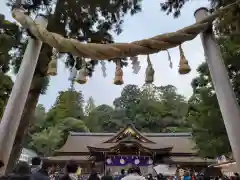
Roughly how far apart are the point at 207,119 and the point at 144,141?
44.0ft

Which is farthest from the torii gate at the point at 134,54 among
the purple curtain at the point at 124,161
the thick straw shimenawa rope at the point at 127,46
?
the purple curtain at the point at 124,161

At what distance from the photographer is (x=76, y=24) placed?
21.2 ft

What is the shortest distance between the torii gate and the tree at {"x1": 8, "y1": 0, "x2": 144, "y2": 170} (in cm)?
173

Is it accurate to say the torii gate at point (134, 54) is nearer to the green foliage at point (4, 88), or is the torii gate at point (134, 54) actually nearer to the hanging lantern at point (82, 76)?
the hanging lantern at point (82, 76)

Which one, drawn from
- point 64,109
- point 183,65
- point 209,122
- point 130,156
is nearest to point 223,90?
point 183,65

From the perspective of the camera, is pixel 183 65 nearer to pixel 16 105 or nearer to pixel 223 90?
pixel 223 90

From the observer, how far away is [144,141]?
2183 cm

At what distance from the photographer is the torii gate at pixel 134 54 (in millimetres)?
2932

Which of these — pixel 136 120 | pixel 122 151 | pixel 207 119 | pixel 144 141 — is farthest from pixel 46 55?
pixel 136 120

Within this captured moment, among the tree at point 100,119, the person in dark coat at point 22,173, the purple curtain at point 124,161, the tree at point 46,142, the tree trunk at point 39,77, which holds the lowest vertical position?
the person in dark coat at point 22,173

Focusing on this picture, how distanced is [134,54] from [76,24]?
382 cm

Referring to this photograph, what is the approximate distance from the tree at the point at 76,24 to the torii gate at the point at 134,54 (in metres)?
1.73

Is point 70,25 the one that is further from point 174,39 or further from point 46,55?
point 174,39

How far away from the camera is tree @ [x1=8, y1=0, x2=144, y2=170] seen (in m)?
5.76
